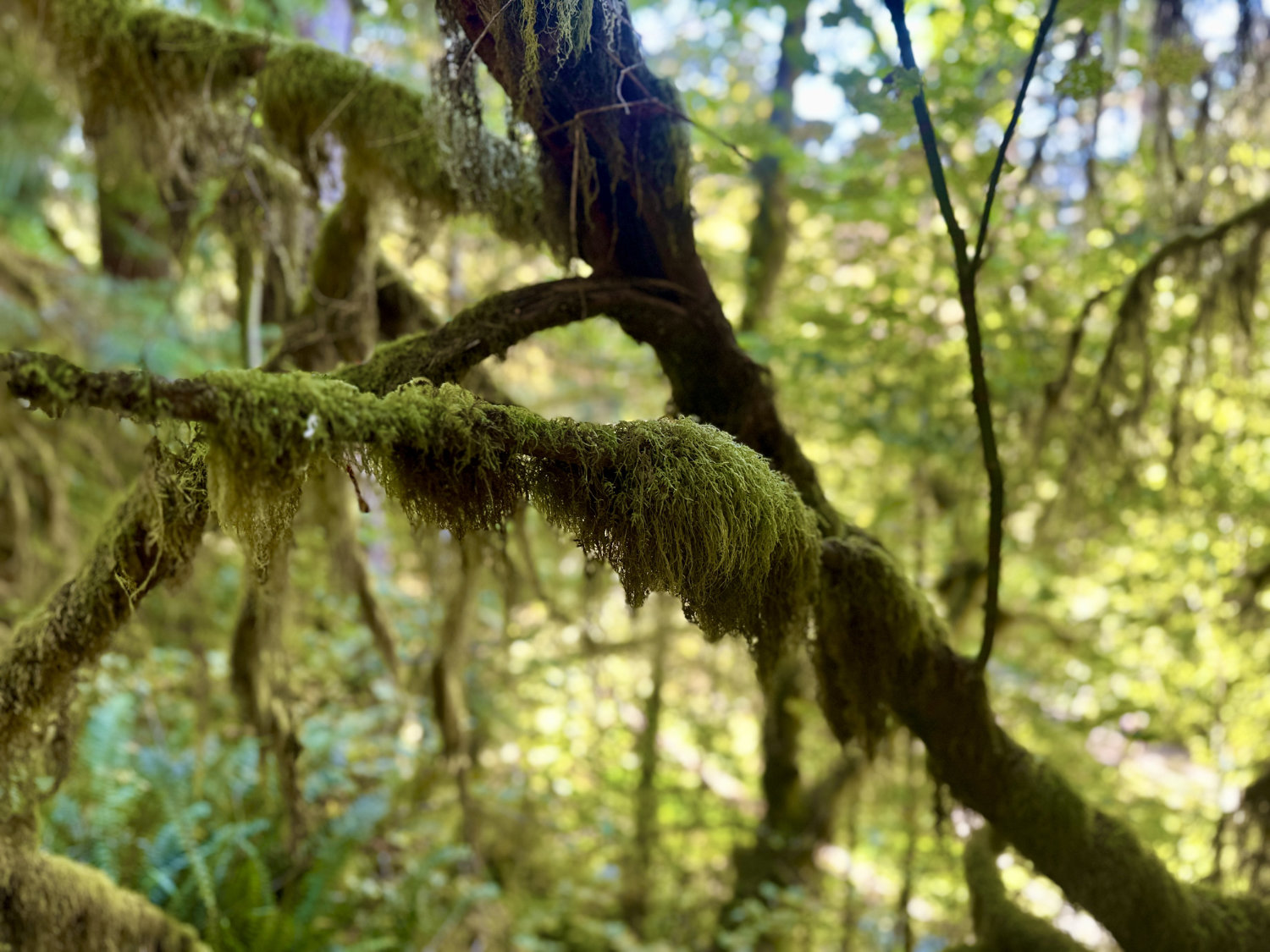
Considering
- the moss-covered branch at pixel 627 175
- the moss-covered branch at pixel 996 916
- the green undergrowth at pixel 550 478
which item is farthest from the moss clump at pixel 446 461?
the moss-covered branch at pixel 996 916

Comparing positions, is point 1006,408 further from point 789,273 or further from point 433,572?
point 433,572

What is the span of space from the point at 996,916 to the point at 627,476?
85.7 inches

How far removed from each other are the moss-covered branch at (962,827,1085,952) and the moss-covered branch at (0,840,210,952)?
257 centimetres

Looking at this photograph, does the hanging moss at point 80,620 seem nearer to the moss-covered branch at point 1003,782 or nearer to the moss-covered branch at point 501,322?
the moss-covered branch at point 501,322

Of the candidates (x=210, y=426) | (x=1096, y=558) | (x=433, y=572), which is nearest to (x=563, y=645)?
(x=433, y=572)

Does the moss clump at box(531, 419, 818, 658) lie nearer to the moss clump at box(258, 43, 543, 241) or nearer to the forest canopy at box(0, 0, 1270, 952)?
the forest canopy at box(0, 0, 1270, 952)

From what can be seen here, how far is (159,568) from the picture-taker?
1.71m

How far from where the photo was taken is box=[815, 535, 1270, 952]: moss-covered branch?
1974 mm

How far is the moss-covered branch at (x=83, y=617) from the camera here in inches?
66.4

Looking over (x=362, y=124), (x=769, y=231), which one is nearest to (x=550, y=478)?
(x=362, y=124)

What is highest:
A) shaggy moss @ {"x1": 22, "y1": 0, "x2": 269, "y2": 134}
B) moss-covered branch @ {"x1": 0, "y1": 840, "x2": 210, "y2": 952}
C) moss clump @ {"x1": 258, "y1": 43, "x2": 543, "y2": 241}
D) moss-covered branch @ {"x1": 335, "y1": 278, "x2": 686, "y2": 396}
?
shaggy moss @ {"x1": 22, "y1": 0, "x2": 269, "y2": 134}

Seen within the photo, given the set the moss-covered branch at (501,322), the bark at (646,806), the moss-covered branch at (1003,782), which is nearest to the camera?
the moss-covered branch at (501,322)

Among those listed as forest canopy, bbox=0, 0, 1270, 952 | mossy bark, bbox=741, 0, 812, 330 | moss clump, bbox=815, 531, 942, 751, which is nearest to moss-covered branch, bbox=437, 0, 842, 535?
forest canopy, bbox=0, 0, 1270, 952

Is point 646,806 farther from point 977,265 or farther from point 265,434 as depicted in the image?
point 265,434
